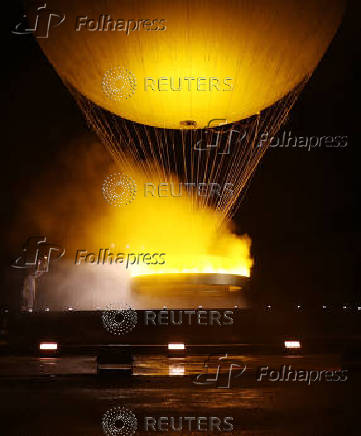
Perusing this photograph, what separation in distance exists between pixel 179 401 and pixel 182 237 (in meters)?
13.7

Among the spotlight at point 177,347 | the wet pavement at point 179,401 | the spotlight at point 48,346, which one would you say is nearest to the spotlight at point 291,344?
the wet pavement at point 179,401

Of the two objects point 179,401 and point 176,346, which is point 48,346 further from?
point 179,401

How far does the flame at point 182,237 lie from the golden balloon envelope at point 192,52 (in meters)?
4.33

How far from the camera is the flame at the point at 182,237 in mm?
18766

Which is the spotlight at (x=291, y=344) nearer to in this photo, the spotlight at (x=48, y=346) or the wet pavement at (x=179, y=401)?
the wet pavement at (x=179, y=401)

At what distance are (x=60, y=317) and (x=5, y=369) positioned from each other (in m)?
1.57

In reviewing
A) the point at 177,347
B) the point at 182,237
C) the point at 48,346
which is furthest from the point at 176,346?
the point at 182,237

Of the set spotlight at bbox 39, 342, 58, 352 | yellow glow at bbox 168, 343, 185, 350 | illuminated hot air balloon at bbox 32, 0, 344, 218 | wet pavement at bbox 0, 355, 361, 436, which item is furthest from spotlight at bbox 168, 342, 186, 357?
illuminated hot air balloon at bbox 32, 0, 344, 218

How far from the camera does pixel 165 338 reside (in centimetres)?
1165

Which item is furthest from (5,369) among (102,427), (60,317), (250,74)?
(250,74)

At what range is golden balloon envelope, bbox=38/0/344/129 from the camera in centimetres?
1179

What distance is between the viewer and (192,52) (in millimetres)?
12719

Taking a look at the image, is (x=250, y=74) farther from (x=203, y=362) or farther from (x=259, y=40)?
(x=203, y=362)

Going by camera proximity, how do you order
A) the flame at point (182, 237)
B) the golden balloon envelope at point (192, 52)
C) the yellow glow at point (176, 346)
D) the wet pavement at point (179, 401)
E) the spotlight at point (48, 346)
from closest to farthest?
the wet pavement at point (179, 401) < the spotlight at point (48, 346) < the yellow glow at point (176, 346) < the golden balloon envelope at point (192, 52) < the flame at point (182, 237)
